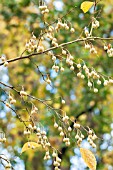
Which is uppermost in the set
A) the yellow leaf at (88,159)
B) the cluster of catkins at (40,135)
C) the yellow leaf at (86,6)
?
the yellow leaf at (86,6)

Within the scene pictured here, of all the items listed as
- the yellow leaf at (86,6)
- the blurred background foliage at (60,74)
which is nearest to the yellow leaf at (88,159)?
the yellow leaf at (86,6)

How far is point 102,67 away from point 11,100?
3.42 m

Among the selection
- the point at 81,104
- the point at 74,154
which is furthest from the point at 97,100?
the point at 74,154

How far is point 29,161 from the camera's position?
6203mm

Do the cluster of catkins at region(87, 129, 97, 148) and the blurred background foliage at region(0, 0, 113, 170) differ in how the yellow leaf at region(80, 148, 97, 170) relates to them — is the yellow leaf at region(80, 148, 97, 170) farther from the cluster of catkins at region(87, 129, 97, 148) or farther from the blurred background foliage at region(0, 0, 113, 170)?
the blurred background foliage at region(0, 0, 113, 170)

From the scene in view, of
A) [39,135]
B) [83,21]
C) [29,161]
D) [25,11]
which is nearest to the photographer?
[39,135]

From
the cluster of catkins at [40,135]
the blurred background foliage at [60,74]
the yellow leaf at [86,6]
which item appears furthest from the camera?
the blurred background foliage at [60,74]

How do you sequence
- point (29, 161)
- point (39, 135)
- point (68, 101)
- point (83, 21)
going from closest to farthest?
point (39, 135)
point (83, 21)
point (29, 161)
point (68, 101)

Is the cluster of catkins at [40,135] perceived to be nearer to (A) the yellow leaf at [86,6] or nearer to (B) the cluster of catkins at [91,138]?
(B) the cluster of catkins at [91,138]

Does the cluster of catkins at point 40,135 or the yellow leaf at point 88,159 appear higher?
the cluster of catkins at point 40,135

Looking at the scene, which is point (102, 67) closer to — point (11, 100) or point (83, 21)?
point (83, 21)

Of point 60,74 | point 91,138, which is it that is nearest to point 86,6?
point 91,138

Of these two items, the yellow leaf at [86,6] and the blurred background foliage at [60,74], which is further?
the blurred background foliage at [60,74]

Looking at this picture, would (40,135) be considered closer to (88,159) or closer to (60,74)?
(88,159)
